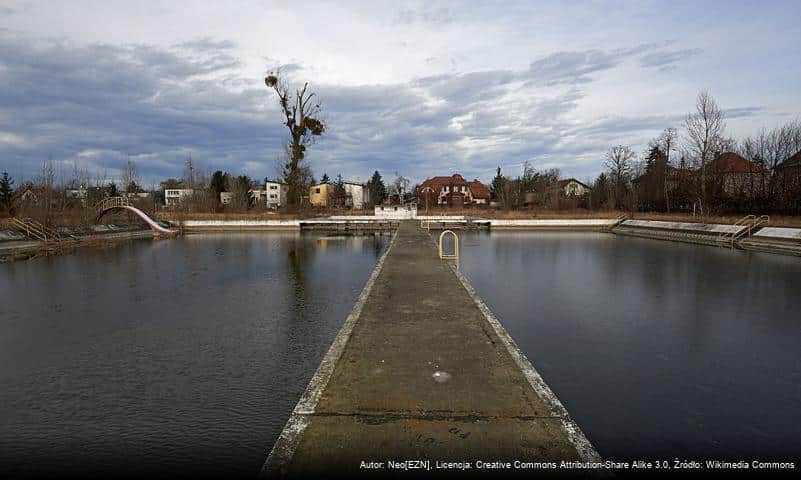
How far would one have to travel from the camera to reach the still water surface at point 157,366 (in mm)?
4254

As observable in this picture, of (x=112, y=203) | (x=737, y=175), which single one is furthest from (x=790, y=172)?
(x=112, y=203)

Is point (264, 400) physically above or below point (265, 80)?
below

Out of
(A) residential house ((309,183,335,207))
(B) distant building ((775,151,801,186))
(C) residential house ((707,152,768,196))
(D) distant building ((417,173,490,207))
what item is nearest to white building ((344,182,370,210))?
(A) residential house ((309,183,335,207))

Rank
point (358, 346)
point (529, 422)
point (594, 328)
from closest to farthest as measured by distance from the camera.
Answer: point (529, 422)
point (358, 346)
point (594, 328)

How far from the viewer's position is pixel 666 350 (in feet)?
22.8

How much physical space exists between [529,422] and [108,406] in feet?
15.5

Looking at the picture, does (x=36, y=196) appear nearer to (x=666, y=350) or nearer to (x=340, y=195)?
(x=666, y=350)

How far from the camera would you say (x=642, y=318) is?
8844mm

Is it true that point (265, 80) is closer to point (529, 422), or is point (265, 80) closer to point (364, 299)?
point (364, 299)

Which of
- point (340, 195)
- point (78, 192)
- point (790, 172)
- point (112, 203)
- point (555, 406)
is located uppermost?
point (340, 195)

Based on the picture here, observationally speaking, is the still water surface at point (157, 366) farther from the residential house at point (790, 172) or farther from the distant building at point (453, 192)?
the distant building at point (453, 192)

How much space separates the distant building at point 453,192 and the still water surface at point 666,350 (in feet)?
177

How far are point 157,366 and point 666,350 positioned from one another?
25.4 feet

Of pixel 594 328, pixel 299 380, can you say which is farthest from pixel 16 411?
pixel 594 328
